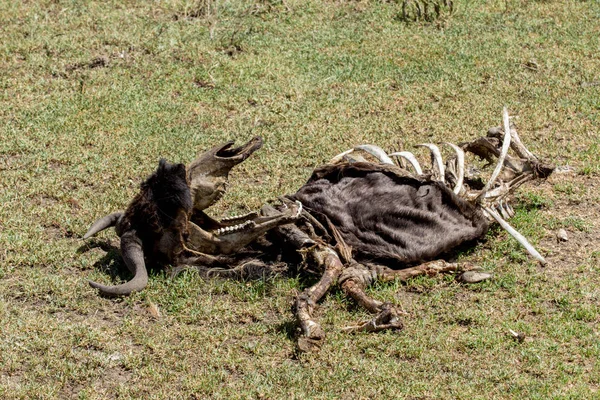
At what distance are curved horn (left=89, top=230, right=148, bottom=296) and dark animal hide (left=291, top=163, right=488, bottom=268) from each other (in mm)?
1148

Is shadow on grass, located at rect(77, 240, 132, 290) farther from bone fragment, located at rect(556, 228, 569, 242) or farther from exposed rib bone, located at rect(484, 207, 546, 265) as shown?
bone fragment, located at rect(556, 228, 569, 242)

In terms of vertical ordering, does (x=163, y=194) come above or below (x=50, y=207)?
above

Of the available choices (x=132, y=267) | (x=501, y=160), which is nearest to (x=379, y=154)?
(x=501, y=160)

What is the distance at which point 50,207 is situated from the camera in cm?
737

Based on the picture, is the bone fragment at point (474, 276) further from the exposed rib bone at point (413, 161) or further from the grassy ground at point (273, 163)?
the exposed rib bone at point (413, 161)

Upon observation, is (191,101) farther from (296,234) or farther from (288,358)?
(288,358)

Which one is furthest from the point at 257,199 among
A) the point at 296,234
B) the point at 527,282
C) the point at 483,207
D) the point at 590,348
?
the point at 590,348

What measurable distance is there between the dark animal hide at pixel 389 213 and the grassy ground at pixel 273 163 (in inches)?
10.8

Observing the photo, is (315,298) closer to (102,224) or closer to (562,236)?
(102,224)

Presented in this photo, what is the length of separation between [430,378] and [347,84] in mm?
4954

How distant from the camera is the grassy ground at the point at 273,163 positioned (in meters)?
5.31

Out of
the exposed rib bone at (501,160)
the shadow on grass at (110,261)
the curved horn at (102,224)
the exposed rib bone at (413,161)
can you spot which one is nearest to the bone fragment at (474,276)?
the exposed rib bone at (501,160)

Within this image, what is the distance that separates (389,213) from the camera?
6242 millimetres

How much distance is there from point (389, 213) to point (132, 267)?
1.72m
